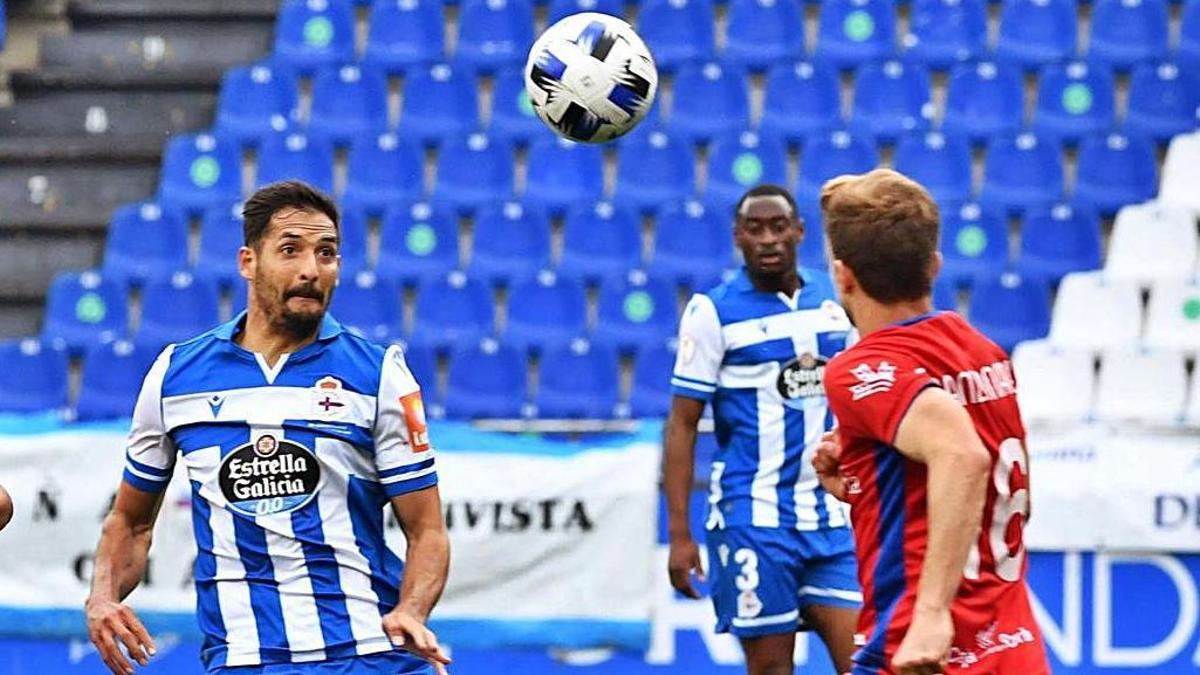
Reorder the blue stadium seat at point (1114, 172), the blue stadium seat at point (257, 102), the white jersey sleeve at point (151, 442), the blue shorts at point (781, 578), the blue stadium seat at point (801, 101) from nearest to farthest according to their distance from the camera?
the white jersey sleeve at point (151, 442) → the blue shorts at point (781, 578) → the blue stadium seat at point (1114, 172) → the blue stadium seat at point (801, 101) → the blue stadium seat at point (257, 102)

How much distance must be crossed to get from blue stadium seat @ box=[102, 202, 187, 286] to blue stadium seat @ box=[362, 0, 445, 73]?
5.76 ft

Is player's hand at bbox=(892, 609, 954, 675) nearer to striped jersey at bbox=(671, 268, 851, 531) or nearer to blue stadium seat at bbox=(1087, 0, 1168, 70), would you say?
striped jersey at bbox=(671, 268, 851, 531)

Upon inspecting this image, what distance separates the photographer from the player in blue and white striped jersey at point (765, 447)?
6438 millimetres

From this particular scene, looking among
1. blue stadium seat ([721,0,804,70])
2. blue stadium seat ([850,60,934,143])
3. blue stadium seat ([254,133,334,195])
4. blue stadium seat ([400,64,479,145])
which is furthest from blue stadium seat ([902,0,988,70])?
blue stadium seat ([254,133,334,195])

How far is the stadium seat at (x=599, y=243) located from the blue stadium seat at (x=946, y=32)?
Answer: 7.08ft

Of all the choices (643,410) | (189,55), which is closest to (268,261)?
(643,410)

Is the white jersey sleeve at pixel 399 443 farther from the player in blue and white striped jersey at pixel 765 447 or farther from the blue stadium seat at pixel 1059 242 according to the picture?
the blue stadium seat at pixel 1059 242

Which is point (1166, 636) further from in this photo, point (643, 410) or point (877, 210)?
point (877, 210)

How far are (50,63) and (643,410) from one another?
557cm

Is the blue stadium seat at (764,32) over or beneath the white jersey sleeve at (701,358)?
over

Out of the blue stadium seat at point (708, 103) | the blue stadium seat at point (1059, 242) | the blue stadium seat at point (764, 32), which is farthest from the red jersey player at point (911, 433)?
the blue stadium seat at point (764, 32)

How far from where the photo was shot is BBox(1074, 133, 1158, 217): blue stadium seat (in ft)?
36.9

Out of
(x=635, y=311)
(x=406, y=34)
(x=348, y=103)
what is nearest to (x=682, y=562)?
(x=635, y=311)

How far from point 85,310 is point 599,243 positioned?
116 inches
